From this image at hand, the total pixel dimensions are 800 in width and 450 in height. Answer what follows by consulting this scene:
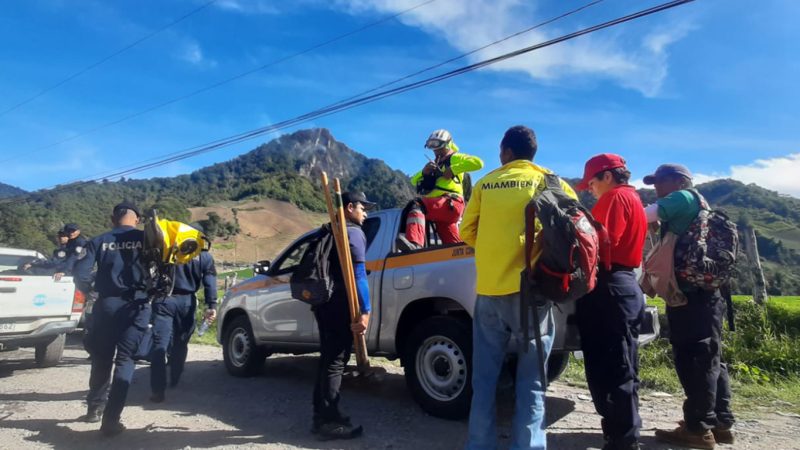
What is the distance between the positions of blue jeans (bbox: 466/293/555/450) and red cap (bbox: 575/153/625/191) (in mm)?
1100

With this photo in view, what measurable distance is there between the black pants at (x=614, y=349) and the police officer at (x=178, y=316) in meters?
3.96

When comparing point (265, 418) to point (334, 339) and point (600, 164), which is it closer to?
point (334, 339)

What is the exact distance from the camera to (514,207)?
2992 mm

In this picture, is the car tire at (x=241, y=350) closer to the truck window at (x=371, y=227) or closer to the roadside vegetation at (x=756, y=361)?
the truck window at (x=371, y=227)

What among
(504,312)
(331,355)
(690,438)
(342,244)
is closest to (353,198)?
(342,244)

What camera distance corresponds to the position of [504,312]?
3.01 m

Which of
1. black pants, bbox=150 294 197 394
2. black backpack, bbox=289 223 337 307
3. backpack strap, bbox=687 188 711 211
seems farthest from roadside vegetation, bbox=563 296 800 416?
black pants, bbox=150 294 197 394

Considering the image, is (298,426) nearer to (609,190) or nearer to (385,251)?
(385,251)

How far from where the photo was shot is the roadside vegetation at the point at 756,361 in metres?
5.21

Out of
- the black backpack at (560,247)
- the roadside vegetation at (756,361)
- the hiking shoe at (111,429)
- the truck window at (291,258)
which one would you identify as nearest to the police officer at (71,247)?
the truck window at (291,258)

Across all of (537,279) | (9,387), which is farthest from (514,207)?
(9,387)

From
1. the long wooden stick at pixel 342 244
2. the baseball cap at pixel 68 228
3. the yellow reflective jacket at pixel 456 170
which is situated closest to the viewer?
the long wooden stick at pixel 342 244

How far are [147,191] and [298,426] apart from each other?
348 feet

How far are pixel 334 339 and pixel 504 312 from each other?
1.47 metres
